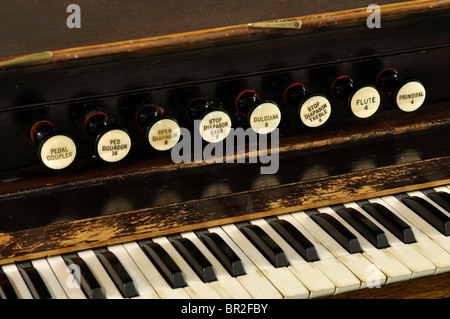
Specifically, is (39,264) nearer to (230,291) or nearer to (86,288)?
(86,288)

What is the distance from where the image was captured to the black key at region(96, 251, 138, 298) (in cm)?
175

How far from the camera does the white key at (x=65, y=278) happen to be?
174cm

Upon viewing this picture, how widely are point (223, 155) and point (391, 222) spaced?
54 cm

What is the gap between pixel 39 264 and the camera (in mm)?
1842

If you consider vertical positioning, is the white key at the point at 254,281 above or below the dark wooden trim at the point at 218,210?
below

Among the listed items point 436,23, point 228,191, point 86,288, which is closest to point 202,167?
point 228,191

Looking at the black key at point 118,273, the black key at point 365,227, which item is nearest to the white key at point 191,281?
the black key at point 118,273

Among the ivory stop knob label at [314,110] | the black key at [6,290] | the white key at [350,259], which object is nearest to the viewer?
the black key at [6,290]

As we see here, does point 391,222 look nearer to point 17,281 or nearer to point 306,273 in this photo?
point 306,273

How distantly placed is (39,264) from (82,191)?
0.77ft

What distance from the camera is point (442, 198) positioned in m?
2.14

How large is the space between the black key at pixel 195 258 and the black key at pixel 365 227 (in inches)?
19.0

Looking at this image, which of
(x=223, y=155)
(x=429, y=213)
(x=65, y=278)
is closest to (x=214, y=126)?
(x=223, y=155)

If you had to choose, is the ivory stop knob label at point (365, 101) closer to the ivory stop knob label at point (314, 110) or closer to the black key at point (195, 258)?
the ivory stop knob label at point (314, 110)
